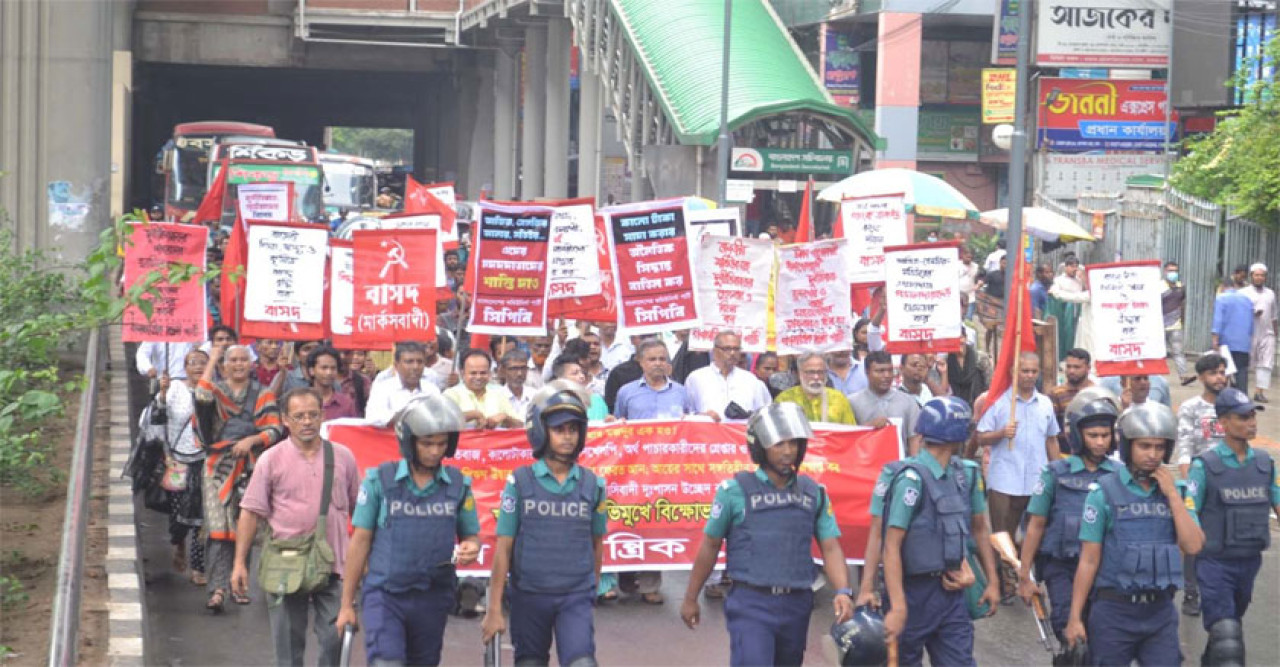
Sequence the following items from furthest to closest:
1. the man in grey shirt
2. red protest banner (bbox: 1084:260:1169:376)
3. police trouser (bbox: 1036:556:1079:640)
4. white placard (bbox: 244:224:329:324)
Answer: white placard (bbox: 244:224:329:324), red protest banner (bbox: 1084:260:1169:376), the man in grey shirt, police trouser (bbox: 1036:556:1079:640)

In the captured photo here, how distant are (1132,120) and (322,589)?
33432mm

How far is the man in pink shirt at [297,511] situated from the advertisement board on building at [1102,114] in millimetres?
32748

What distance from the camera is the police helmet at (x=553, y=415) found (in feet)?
23.3

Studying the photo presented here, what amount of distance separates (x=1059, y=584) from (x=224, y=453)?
180 inches

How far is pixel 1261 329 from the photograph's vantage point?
795 inches

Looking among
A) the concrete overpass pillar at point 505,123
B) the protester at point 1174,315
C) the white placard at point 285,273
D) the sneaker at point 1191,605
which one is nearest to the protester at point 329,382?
the white placard at point 285,273

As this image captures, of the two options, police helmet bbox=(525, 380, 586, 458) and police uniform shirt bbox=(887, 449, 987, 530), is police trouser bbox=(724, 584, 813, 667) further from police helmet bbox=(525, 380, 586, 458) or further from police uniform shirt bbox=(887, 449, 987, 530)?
police helmet bbox=(525, 380, 586, 458)

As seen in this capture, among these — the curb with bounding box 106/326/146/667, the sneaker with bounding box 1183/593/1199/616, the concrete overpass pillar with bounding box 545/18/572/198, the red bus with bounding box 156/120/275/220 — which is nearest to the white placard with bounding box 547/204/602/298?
the curb with bounding box 106/326/146/667

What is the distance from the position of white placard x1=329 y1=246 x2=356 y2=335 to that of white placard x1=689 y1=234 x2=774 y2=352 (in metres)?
2.48

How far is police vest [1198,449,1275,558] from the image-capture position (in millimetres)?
8414

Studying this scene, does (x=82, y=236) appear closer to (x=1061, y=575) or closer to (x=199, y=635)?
(x=199, y=635)

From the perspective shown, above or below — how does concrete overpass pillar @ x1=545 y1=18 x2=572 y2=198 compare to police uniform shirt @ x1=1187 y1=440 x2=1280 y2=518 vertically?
above

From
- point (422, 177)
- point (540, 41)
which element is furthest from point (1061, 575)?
point (422, 177)

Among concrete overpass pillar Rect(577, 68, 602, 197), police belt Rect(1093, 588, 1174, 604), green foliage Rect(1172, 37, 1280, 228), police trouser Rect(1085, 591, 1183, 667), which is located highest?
concrete overpass pillar Rect(577, 68, 602, 197)
